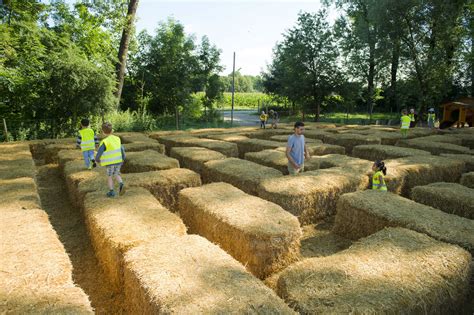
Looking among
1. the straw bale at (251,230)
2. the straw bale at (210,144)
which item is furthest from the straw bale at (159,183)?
the straw bale at (210,144)

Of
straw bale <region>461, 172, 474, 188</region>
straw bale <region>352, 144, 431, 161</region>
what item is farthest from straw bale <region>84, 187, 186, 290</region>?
straw bale <region>352, 144, 431, 161</region>

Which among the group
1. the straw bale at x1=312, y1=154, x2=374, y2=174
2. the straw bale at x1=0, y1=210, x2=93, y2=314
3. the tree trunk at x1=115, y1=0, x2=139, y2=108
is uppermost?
the tree trunk at x1=115, y1=0, x2=139, y2=108

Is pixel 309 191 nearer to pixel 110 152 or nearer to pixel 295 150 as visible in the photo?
pixel 295 150

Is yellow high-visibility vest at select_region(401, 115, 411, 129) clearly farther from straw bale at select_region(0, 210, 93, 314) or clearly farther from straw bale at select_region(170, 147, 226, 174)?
straw bale at select_region(0, 210, 93, 314)

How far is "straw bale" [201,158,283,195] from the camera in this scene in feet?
25.5

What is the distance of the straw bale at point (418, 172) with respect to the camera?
8.14m

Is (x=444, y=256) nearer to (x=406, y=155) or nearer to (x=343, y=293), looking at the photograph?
(x=343, y=293)

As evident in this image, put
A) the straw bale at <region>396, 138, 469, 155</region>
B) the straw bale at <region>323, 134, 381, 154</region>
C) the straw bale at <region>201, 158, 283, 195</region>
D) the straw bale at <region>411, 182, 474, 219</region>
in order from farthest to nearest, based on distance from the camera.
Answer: the straw bale at <region>323, 134, 381, 154</region>, the straw bale at <region>396, 138, 469, 155</region>, the straw bale at <region>201, 158, 283, 195</region>, the straw bale at <region>411, 182, 474, 219</region>

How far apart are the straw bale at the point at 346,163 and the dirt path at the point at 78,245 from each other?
6.68 metres

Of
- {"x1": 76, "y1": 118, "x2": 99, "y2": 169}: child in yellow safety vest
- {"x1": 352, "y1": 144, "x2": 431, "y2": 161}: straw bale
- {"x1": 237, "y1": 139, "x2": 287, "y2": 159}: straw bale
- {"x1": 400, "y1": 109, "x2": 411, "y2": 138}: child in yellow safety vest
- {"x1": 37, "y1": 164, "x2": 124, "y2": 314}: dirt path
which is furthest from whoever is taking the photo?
{"x1": 400, "y1": 109, "x2": 411, "y2": 138}: child in yellow safety vest

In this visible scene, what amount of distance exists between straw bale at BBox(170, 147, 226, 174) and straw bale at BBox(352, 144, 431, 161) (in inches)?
222

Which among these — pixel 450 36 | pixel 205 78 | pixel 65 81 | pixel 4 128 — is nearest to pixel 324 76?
pixel 450 36

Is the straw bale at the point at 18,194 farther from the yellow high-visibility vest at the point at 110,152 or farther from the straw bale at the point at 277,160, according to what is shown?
the straw bale at the point at 277,160

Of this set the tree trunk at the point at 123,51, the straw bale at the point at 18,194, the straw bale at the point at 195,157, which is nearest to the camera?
the straw bale at the point at 18,194
